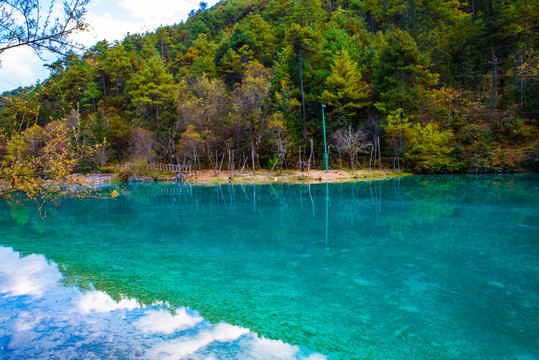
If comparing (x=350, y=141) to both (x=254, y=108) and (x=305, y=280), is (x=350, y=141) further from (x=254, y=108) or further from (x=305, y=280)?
(x=305, y=280)

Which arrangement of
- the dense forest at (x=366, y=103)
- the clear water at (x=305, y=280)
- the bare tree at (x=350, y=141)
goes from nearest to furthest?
the clear water at (x=305, y=280)
the dense forest at (x=366, y=103)
the bare tree at (x=350, y=141)

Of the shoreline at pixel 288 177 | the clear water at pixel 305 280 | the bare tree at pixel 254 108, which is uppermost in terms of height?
the bare tree at pixel 254 108

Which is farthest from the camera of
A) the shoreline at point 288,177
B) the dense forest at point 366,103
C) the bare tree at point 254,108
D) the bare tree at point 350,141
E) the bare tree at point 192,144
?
the bare tree at point 254,108

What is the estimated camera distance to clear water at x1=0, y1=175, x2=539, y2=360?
4414 millimetres

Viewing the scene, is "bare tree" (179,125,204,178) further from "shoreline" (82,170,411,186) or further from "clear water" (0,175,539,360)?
"clear water" (0,175,539,360)

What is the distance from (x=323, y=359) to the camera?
4.02 metres

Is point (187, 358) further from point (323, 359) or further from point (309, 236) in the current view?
point (309, 236)

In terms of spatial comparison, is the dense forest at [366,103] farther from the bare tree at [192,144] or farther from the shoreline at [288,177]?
the shoreline at [288,177]

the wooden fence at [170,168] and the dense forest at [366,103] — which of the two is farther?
the wooden fence at [170,168]

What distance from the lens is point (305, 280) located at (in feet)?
21.2

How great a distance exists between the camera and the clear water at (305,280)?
4.41m

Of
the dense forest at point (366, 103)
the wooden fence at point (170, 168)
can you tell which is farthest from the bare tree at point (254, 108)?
the wooden fence at point (170, 168)

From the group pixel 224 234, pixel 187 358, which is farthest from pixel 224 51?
pixel 187 358

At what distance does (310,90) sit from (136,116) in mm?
26685
